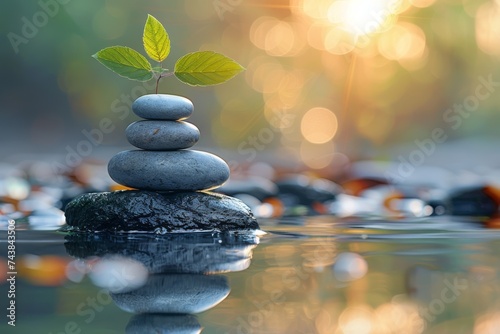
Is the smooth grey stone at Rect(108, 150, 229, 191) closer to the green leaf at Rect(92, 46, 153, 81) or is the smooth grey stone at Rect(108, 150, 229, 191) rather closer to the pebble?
the green leaf at Rect(92, 46, 153, 81)

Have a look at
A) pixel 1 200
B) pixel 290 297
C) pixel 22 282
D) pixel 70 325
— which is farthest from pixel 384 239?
pixel 1 200

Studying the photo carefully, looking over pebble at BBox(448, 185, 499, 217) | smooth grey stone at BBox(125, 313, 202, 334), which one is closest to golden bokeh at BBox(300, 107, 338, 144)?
pebble at BBox(448, 185, 499, 217)

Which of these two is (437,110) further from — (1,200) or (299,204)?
(1,200)

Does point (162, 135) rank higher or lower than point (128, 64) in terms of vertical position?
lower

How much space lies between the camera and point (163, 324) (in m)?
1.78

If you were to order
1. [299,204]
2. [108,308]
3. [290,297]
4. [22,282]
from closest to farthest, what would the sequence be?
[108,308] → [290,297] → [22,282] → [299,204]

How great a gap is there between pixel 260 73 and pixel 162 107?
9.45 m

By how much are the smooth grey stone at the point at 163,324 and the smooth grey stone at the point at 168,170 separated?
1899mm

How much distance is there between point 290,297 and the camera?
214 cm

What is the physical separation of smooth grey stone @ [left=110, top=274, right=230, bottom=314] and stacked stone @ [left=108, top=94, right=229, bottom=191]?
132 cm

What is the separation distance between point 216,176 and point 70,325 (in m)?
2.10

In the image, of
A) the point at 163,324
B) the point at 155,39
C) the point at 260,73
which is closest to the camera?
the point at 163,324

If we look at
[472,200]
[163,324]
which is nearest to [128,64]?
[163,324]

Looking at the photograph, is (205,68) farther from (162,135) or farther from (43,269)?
(43,269)
